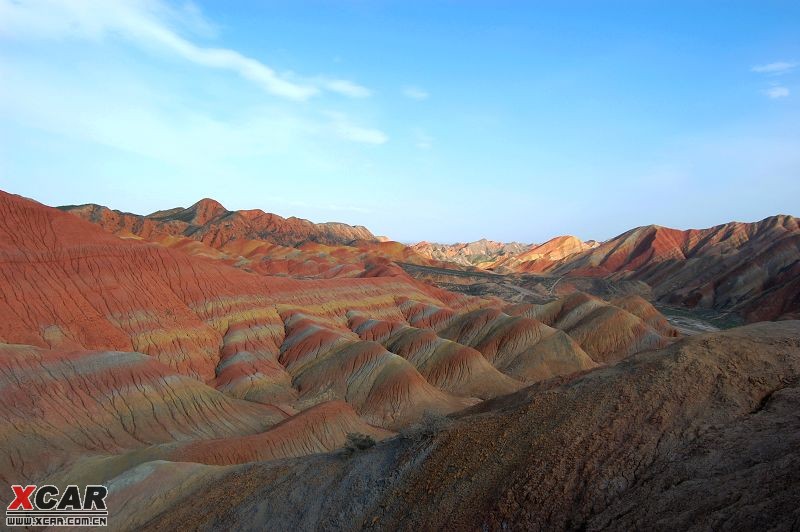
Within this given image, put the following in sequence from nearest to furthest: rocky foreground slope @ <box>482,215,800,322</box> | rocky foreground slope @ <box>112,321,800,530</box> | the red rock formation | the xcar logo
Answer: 1. rocky foreground slope @ <box>112,321,800,530</box>
2. the xcar logo
3. the red rock formation
4. rocky foreground slope @ <box>482,215,800,322</box>

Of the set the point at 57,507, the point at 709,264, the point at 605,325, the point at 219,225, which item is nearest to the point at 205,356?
the point at 57,507

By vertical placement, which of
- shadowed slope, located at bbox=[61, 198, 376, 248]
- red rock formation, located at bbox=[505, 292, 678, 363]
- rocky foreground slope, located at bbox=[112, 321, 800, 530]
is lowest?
red rock formation, located at bbox=[505, 292, 678, 363]

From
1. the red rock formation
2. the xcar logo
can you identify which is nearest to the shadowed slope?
the red rock formation

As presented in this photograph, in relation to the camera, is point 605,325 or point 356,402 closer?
point 356,402

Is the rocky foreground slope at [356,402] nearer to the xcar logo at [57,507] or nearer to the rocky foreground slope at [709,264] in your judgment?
the xcar logo at [57,507]

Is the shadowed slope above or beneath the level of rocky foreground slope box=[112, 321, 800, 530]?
above

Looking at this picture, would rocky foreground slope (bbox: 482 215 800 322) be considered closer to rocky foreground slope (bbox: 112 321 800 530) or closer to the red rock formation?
the red rock formation

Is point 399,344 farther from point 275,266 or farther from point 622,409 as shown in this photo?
point 275,266

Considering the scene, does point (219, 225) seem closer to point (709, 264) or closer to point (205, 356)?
point (205, 356)
